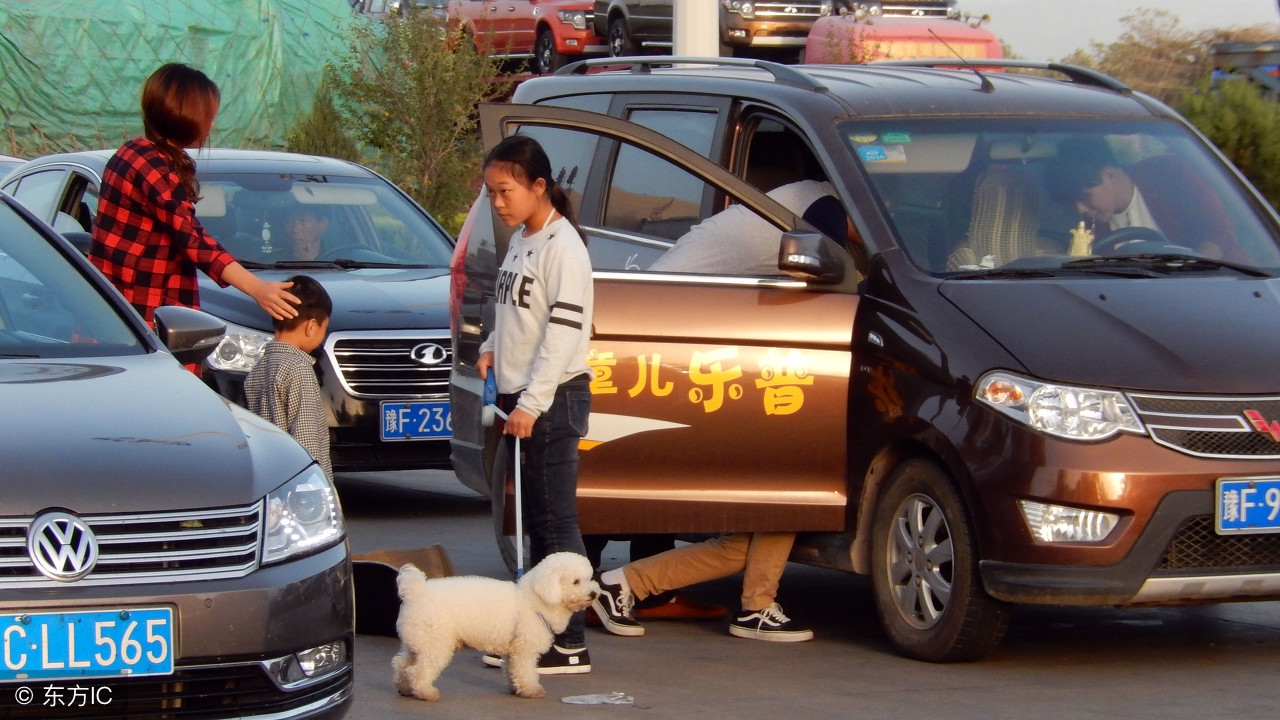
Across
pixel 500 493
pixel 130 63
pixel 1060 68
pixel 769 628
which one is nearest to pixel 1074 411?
pixel 769 628

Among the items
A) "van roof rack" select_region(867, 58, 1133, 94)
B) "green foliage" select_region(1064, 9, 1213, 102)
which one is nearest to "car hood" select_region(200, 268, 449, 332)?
"van roof rack" select_region(867, 58, 1133, 94)

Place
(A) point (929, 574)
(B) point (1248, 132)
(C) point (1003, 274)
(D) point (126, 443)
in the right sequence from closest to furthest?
(D) point (126, 443), (A) point (929, 574), (C) point (1003, 274), (B) point (1248, 132)

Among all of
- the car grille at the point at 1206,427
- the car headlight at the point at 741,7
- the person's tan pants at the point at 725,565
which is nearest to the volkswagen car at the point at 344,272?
the person's tan pants at the point at 725,565

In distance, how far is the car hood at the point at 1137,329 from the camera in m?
5.41

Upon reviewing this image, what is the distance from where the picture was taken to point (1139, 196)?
6496 millimetres

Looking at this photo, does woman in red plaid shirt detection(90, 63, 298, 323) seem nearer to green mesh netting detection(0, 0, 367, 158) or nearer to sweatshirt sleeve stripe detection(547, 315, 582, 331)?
sweatshirt sleeve stripe detection(547, 315, 582, 331)

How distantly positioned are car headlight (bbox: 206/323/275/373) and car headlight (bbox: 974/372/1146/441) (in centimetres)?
439

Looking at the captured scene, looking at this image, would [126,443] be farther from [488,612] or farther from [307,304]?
[307,304]

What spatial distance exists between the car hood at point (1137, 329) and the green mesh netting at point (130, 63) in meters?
18.9

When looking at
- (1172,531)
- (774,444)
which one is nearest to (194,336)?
(774,444)

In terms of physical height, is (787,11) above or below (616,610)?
above

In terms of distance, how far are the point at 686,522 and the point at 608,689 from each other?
2.33 feet

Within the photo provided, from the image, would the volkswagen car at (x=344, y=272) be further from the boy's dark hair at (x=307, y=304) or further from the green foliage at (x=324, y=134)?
the green foliage at (x=324, y=134)

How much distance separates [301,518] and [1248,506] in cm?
286
